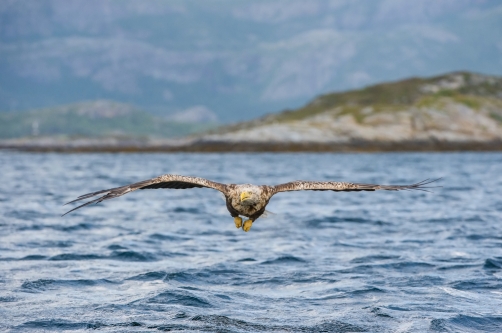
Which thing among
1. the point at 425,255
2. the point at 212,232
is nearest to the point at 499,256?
the point at 425,255

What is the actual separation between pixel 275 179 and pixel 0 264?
40400mm

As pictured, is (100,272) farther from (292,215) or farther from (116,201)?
(116,201)

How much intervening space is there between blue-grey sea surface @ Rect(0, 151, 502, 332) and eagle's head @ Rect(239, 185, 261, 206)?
226 centimetres

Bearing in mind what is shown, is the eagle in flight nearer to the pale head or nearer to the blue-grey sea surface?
the pale head

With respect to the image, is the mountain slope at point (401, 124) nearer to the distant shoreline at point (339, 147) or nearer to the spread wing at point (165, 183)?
the distant shoreline at point (339, 147)

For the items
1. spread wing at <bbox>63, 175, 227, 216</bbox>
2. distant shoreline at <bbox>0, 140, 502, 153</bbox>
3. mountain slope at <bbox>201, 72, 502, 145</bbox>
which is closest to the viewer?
spread wing at <bbox>63, 175, 227, 216</bbox>

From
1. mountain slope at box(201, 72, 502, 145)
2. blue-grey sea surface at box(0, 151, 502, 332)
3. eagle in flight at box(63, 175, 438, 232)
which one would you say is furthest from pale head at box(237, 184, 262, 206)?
mountain slope at box(201, 72, 502, 145)

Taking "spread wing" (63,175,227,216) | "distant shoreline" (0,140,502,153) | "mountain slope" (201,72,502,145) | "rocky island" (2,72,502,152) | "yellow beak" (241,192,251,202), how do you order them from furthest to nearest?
"mountain slope" (201,72,502,145) < "rocky island" (2,72,502,152) < "distant shoreline" (0,140,502,153) < "spread wing" (63,175,227,216) < "yellow beak" (241,192,251,202)

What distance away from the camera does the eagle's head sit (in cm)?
1661

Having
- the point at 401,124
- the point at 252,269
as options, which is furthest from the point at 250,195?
the point at 401,124

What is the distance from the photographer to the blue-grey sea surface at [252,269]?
53.8ft

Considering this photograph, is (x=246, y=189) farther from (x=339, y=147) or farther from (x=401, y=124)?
(x=401, y=124)

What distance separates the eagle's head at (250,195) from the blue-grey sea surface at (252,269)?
7.42 feet

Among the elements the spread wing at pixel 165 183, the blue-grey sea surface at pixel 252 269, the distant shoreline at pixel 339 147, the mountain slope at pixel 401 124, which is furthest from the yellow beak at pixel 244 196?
the mountain slope at pixel 401 124
